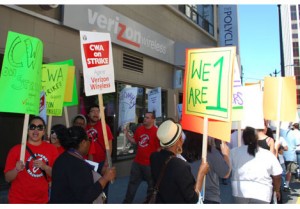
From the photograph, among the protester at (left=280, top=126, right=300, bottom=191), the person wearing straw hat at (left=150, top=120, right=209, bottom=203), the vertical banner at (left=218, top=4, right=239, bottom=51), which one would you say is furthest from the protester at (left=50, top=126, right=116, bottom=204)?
the vertical banner at (left=218, top=4, right=239, bottom=51)

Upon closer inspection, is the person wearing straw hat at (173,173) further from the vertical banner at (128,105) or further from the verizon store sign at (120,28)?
the verizon store sign at (120,28)

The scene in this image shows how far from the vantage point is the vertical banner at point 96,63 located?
4.09 meters

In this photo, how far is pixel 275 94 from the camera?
4.66 meters

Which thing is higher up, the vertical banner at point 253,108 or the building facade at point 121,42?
the building facade at point 121,42

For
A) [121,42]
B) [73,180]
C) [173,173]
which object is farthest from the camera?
[121,42]

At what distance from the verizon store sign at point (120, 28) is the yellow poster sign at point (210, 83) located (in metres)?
5.23

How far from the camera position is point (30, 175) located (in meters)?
3.37

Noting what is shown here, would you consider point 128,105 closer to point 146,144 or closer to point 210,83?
point 146,144

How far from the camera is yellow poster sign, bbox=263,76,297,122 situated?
15.2 feet

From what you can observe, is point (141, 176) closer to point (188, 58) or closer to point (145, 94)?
point (188, 58)

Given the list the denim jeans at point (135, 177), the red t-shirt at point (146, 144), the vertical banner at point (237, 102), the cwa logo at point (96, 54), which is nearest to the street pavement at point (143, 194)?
the denim jeans at point (135, 177)

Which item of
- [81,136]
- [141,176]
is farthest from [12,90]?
[141,176]

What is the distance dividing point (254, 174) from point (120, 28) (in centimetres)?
745

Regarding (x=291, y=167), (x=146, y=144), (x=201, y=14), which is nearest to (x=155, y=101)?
(x=146, y=144)
